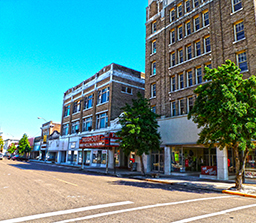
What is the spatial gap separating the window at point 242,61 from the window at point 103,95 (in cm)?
2030

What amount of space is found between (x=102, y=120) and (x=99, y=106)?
2.63 metres

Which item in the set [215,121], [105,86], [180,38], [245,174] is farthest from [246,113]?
[105,86]

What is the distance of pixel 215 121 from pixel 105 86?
2498cm

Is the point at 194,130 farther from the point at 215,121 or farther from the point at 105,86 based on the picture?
the point at 105,86

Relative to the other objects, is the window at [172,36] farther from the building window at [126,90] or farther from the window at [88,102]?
the window at [88,102]

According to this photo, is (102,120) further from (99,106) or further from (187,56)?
(187,56)

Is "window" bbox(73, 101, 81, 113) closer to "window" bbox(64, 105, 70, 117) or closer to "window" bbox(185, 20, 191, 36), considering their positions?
"window" bbox(64, 105, 70, 117)

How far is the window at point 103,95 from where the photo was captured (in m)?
35.3

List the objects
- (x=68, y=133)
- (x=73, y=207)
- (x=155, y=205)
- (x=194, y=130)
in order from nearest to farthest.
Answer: (x=73, y=207), (x=155, y=205), (x=194, y=130), (x=68, y=133)

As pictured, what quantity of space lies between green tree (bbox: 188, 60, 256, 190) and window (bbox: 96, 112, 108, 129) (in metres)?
21.6

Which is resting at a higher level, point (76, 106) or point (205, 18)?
point (205, 18)

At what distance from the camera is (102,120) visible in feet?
116

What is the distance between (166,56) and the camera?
1074 inches

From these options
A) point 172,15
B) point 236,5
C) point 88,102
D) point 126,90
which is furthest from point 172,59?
point 88,102
